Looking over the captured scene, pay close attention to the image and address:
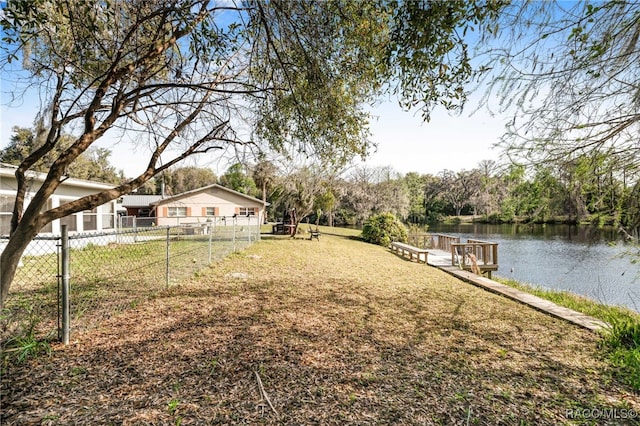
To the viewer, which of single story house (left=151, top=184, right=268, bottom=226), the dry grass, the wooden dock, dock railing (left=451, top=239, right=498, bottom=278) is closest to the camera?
the dry grass

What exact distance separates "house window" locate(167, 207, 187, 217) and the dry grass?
24.6 meters

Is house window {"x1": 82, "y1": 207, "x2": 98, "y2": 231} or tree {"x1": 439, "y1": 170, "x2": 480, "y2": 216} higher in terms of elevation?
tree {"x1": 439, "y1": 170, "x2": 480, "y2": 216}

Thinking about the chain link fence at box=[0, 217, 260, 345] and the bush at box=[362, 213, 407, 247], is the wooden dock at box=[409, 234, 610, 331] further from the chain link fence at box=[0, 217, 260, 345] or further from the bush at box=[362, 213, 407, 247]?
the bush at box=[362, 213, 407, 247]

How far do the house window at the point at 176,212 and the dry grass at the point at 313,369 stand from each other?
24.6 metres

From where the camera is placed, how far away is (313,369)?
3195mm

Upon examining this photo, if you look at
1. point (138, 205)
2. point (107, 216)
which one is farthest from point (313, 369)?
point (138, 205)

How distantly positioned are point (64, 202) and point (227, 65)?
13.5m

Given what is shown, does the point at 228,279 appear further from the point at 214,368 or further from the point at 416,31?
the point at 416,31

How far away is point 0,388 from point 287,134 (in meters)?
4.52

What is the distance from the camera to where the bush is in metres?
21.8

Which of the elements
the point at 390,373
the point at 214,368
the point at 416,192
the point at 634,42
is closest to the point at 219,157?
the point at 214,368

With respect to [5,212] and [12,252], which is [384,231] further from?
[12,252]

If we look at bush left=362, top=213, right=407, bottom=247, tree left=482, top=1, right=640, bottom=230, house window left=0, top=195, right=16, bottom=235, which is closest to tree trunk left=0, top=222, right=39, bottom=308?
tree left=482, top=1, right=640, bottom=230

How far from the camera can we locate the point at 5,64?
3.75 meters
